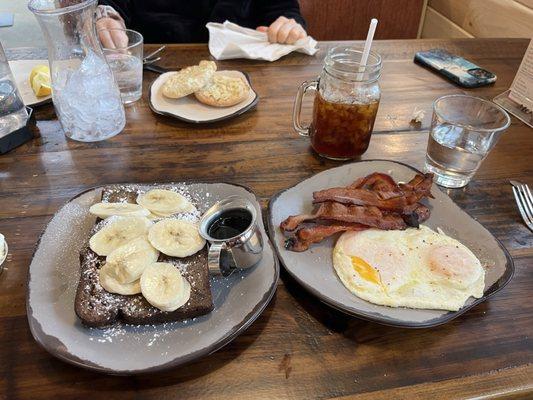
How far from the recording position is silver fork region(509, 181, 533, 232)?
1.21m

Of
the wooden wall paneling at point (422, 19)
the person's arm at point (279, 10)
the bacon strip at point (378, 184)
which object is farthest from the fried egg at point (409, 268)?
the wooden wall paneling at point (422, 19)

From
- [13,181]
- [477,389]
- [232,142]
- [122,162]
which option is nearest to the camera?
[477,389]

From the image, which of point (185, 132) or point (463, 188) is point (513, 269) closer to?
point (463, 188)

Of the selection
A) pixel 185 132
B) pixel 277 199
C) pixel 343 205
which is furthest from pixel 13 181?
pixel 343 205

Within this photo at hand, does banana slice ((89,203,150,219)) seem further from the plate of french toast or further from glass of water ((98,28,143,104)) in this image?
glass of water ((98,28,143,104))

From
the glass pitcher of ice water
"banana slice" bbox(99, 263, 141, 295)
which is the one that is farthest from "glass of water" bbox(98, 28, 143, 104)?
"banana slice" bbox(99, 263, 141, 295)

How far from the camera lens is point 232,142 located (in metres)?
1.52

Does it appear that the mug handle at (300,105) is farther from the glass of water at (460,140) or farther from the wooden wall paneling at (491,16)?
the wooden wall paneling at (491,16)

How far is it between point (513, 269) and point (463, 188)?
41 centimetres

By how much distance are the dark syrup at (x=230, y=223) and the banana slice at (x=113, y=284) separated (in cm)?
22

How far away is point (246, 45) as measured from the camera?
201cm

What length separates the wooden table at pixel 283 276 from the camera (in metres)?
0.81

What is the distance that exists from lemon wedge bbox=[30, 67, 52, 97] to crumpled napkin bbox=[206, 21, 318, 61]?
2.46ft

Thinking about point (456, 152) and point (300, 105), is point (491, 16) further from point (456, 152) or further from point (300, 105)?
point (300, 105)
